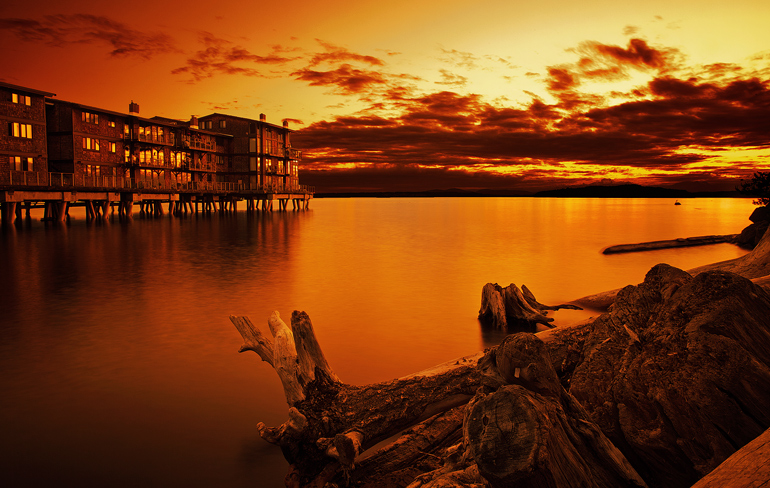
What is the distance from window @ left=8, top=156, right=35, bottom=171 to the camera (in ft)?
137

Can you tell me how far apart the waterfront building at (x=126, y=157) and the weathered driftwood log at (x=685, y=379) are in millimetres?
47800

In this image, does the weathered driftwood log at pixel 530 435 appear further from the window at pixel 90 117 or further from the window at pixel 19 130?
the window at pixel 90 117

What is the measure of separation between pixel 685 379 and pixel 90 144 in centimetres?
5762

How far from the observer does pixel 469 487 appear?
3.63 m

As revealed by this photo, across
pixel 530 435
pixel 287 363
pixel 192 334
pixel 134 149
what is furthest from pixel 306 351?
pixel 134 149

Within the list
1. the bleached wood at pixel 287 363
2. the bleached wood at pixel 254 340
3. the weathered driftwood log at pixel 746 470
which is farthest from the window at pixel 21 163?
the weathered driftwood log at pixel 746 470

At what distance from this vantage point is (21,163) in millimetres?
42344

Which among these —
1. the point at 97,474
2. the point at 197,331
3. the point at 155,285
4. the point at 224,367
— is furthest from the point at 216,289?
the point at 97,474

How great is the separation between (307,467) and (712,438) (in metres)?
3.59

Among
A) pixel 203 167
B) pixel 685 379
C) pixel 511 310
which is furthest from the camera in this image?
pixel 203 167

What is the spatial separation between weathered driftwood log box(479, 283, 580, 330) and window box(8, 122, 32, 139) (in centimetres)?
4535

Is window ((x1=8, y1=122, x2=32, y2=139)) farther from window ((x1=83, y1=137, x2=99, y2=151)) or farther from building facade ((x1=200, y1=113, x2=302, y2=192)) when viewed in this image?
building facade ((x1=200, y1=113, x2=302, y2=192))

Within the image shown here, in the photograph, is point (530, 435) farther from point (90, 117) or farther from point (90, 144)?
point (90, 117)

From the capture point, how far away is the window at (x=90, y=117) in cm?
4910
